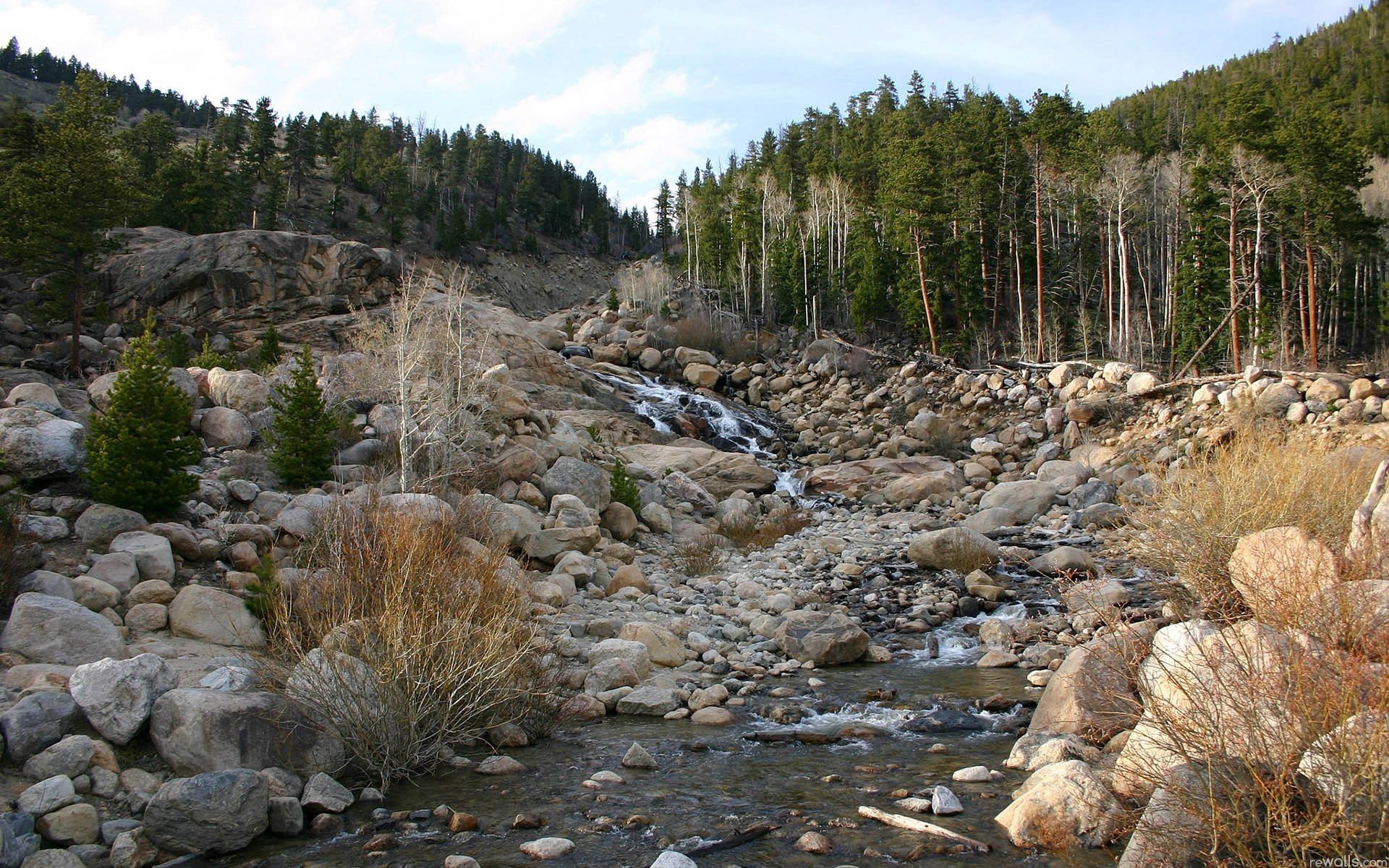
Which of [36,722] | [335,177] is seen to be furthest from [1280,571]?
[335,177]

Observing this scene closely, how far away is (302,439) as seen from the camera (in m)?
15.4

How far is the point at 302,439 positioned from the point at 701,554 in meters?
8.66

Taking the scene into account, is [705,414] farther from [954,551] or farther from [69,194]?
[69,194]

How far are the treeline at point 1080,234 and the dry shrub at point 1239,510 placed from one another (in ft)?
73.2

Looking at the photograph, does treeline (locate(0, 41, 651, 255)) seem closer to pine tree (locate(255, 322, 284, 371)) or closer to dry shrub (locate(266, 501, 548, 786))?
pine tree (locate(255, 322, 284, 371))

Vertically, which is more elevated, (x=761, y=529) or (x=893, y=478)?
(x=893, y=478)

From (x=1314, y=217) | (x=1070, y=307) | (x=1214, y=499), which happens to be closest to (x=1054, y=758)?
(x=1214, y=499)

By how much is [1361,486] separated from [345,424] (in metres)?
19.0

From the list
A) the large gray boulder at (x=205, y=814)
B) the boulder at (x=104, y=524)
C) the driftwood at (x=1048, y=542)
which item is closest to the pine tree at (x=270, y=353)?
the boulder at (x=104, y=524)

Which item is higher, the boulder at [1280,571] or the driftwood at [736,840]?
the boulder at [1280,571]

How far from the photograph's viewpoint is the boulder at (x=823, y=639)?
39.1 feet

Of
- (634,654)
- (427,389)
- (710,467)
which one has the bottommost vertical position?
(634,654)

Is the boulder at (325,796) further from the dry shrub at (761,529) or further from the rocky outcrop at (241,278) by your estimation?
the rocky outcrop at (241,278)

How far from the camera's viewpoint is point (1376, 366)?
35.9 metres
